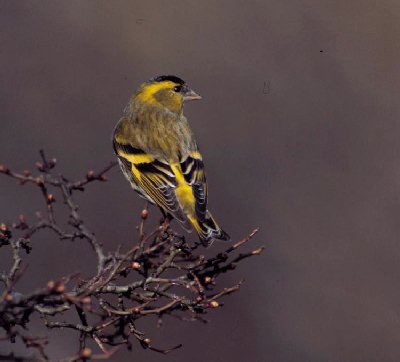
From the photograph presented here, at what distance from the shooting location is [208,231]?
4961mm

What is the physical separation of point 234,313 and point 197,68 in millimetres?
4193

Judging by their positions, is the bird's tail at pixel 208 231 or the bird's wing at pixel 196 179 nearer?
the bird's tail at pixel 208 231

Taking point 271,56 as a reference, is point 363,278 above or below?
below

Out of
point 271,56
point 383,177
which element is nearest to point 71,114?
point 271,56

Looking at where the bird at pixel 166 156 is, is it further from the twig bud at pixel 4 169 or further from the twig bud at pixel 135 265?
the twig bud at pixel 4 169

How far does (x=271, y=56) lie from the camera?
12.6 meters

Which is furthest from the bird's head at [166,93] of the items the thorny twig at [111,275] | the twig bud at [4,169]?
the twig bud at [4,169]

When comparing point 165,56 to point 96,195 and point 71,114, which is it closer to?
point 71,114

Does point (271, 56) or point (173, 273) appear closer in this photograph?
point (173, 273)

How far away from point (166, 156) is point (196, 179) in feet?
0.93

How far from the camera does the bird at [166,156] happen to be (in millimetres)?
5191

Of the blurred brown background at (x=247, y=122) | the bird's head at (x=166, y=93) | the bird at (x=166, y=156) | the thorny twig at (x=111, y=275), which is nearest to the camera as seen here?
the thorny twig at (x=111, y=275)

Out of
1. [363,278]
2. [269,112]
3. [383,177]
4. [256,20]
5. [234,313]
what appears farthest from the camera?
[256,20]

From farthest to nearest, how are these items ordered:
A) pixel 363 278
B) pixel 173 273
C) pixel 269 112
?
pixel 269 112 < pixel 363 278 < pixel 173 273
